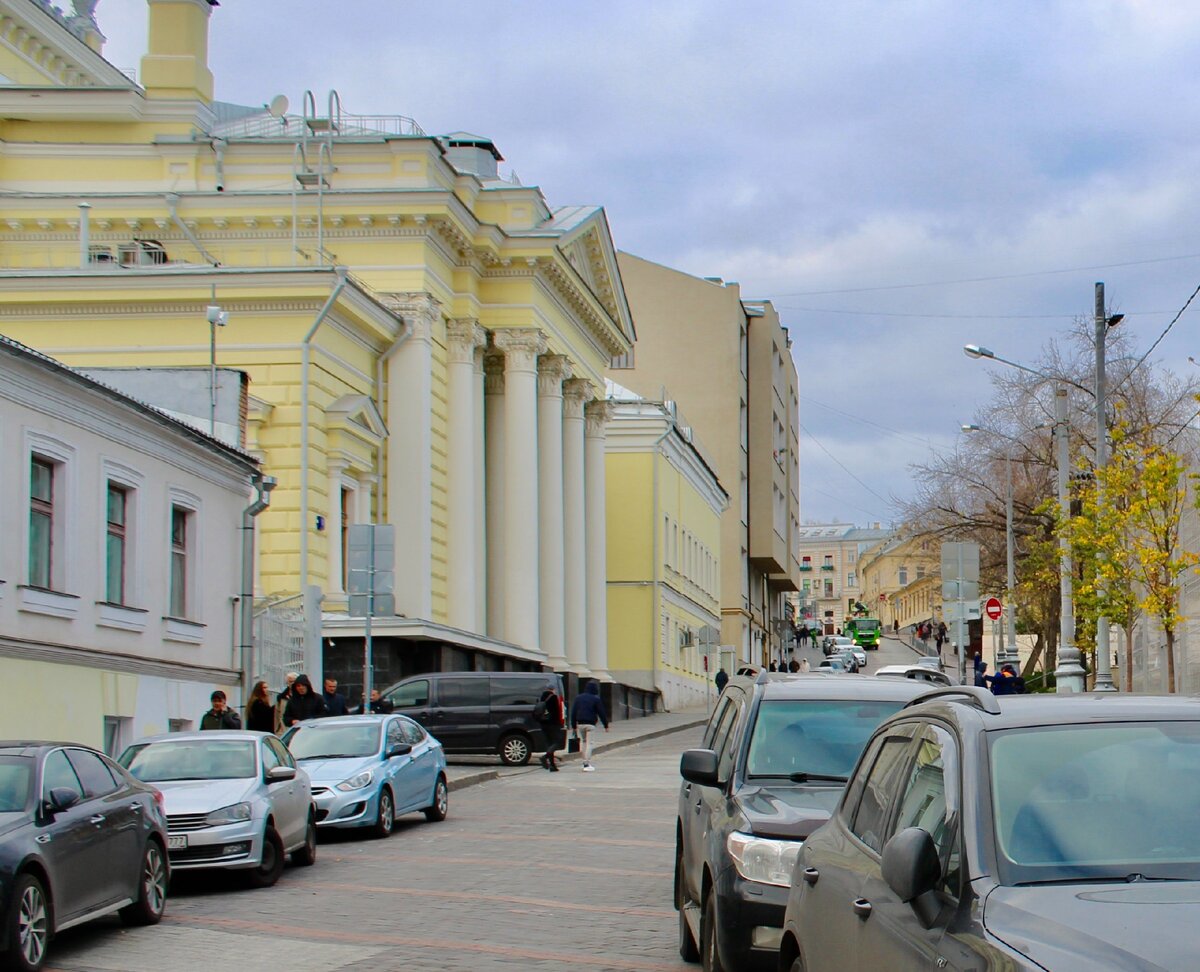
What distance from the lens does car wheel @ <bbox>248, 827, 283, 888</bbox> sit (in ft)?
51.4

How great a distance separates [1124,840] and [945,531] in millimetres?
55567

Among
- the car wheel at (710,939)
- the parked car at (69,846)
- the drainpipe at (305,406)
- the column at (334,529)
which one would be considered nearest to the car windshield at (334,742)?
the parked car at (69,846)

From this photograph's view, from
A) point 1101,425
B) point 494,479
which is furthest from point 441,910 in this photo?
point 494,479

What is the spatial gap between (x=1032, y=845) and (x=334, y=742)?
1635cm

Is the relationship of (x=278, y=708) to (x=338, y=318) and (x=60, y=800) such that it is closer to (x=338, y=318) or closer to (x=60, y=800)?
(x=338, y=318)

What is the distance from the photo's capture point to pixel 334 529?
3828 centimetres

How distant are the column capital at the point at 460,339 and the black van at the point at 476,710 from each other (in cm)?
1323

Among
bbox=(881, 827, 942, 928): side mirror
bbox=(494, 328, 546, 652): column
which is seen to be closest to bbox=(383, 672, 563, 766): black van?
bbox=(494, 328, 546, 652): column

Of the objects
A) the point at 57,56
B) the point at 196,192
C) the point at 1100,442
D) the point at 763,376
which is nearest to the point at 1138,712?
the point at 1100,442

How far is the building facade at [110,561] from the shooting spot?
20.6 m

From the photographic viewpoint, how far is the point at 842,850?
249 inches

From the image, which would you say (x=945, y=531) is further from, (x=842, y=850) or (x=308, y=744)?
(x=842, y=850)

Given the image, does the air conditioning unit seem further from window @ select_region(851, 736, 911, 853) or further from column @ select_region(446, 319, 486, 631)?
window @ select_region(851, 736, 911, 853)

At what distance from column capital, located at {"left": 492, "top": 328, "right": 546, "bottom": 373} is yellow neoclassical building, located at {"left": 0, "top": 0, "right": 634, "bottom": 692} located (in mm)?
64
